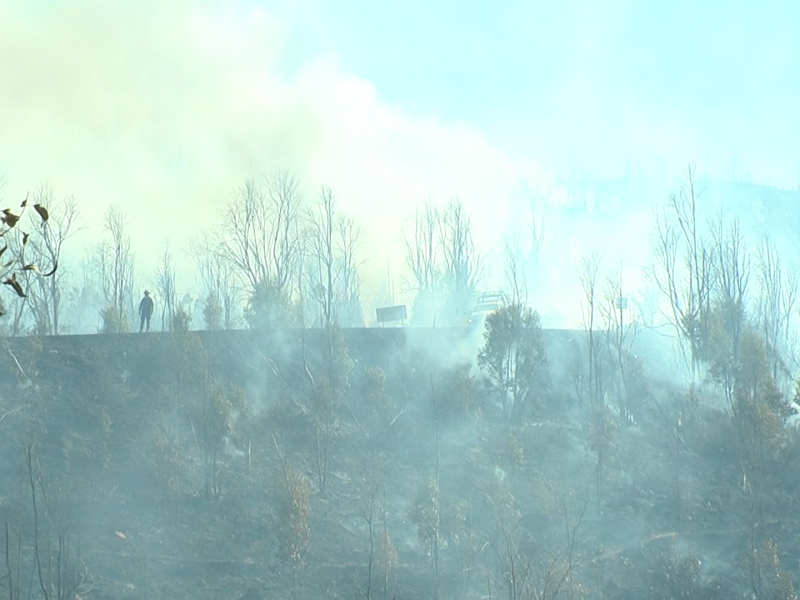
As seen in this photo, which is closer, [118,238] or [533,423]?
[533,423]

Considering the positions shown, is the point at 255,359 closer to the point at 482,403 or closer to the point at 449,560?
the point at 482,403

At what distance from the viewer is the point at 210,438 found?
89.7ft

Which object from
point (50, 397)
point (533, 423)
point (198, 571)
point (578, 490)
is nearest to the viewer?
point (198, 571)

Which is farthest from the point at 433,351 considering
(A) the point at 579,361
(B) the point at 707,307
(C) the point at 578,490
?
(B) the point at 707,307

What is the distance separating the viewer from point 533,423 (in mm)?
33781

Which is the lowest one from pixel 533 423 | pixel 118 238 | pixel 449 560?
pixel 449 560

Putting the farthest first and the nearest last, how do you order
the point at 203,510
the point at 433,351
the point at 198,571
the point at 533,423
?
Answer: the point at 433,351 < the point at 533,423 < the point at 203,510 < the point at 198,571

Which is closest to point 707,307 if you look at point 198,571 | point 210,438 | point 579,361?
point 579,361

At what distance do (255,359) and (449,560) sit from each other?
11470mm

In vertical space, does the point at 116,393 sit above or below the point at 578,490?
above

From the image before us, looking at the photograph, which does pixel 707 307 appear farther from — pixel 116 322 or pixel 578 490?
pixel 116 322

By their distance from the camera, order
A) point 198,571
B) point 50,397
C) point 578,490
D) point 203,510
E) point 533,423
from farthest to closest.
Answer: point 533,423 < point 578,490 < point 50,397 < point 203,510 < point 198,571

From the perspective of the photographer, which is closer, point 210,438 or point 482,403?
point 210,438

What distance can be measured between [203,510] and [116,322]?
1156 centimetres
